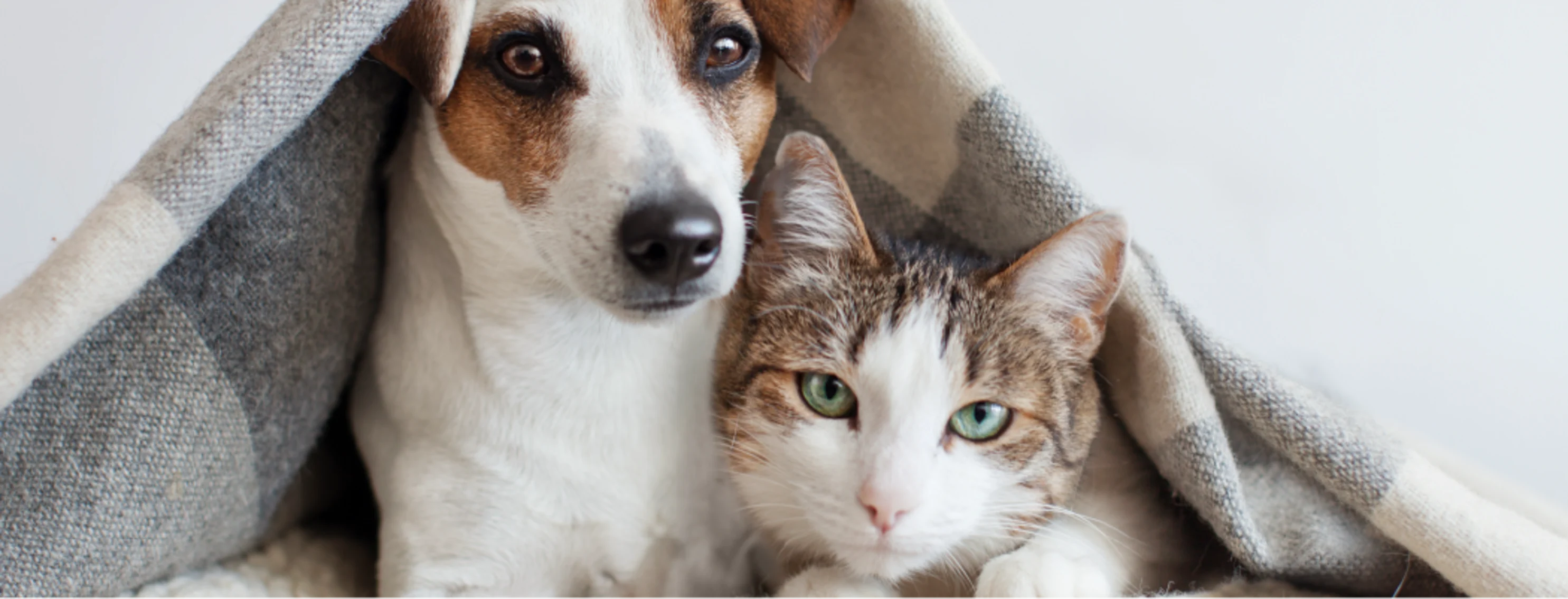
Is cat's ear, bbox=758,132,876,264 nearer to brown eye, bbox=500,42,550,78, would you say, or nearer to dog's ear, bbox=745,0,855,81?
dog's ear, bbox=745,0,855,81

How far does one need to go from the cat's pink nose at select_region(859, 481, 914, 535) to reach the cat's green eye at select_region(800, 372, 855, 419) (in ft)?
0.37

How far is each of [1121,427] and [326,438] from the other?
3.09 ft

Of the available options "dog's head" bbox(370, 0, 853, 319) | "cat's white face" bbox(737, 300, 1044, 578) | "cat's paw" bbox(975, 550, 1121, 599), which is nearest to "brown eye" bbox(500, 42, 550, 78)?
"dog's head" bbox(370, 0, 853, 319)

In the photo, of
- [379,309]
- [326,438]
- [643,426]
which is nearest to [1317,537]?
[643,426]

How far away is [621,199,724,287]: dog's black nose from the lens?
0.91 meters

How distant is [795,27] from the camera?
3.61ft

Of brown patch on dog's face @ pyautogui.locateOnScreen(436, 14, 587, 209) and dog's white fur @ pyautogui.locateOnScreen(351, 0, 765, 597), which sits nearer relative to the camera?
brown patch on dog's face @ pyautogui.locateOnScreen(436, 14, 587, 209)

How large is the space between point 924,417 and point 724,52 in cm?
39

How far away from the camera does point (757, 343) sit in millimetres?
1130

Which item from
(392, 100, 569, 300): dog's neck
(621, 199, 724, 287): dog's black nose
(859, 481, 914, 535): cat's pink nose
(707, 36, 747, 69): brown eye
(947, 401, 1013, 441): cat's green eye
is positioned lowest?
(859, 481, 914, 535): cat's pink nose

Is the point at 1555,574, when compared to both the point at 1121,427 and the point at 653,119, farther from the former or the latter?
the point at 653,119

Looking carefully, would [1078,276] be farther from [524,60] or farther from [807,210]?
[524,60]

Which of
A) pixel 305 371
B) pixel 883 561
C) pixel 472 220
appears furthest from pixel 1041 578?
pixel 305 371

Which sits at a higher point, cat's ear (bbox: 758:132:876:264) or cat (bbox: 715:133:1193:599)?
cat's ear (bbox: 758:132:876:264)
